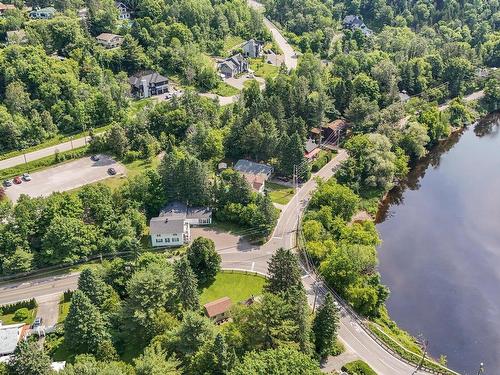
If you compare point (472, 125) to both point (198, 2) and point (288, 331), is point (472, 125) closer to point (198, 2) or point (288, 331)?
point (198, 2)

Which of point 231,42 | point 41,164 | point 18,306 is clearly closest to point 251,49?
point 231,42

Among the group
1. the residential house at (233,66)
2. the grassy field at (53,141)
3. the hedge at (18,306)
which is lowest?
the hedge at (18,306)

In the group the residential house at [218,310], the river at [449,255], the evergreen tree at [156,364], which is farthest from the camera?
the river at [449,255]

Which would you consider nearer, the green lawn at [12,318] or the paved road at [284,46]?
the green lawn at [12,318]

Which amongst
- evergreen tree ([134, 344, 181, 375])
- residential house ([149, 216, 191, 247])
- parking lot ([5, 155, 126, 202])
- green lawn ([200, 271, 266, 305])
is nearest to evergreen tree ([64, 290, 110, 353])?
evergreen tree ([134, 344, 181, 375])

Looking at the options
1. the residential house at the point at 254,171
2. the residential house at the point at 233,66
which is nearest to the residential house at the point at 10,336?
the residential house at the point at 254,171

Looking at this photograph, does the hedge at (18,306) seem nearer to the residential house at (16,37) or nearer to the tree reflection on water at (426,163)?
the tree reflection on water at (426,163)

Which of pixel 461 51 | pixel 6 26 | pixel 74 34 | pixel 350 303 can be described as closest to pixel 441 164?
pixel 461 51
